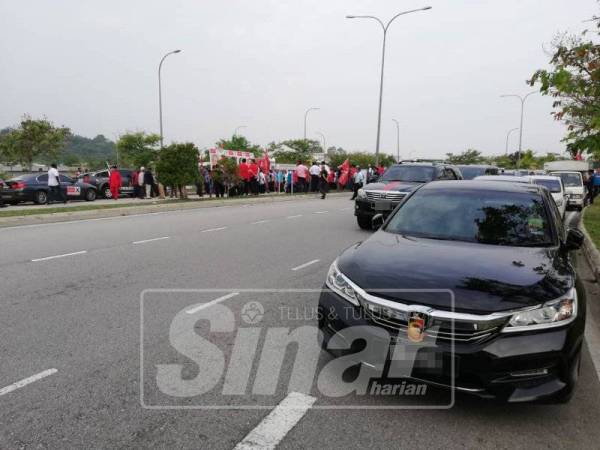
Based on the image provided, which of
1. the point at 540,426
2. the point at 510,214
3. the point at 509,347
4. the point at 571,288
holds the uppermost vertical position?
the point at 510,214

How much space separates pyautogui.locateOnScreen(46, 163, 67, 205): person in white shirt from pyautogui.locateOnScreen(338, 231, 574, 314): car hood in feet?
63.9

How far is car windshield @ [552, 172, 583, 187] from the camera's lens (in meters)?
23.5

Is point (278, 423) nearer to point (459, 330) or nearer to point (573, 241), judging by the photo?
point (459, 330)

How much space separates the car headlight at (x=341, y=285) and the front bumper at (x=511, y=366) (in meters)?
0.67

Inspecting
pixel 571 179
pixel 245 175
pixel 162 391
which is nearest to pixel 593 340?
pixel 162 391

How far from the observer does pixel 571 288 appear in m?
3.43

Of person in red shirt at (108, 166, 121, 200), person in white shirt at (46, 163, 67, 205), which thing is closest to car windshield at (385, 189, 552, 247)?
person in white shirt at (46, 163, 67, 205)

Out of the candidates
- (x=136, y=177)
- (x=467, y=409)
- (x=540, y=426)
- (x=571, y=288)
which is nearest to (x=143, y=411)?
(x=467, y=409)

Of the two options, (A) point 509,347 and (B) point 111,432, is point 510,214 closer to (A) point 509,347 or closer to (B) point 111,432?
(A) point 509,347

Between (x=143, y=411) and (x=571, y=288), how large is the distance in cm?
305

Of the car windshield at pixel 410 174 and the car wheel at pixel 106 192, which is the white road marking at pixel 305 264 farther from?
the car wheel at pixel 106 192

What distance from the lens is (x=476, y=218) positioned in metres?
4.74

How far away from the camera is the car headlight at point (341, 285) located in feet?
11.6

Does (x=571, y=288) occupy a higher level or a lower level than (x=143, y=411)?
higher
